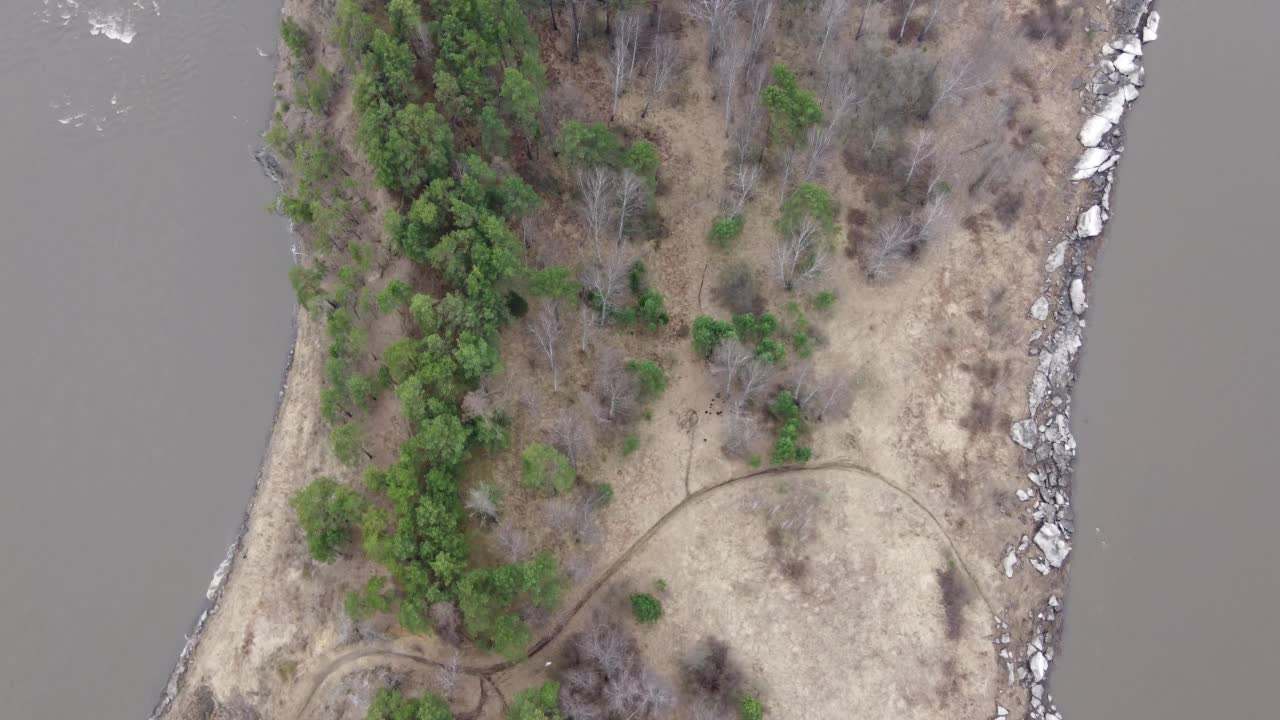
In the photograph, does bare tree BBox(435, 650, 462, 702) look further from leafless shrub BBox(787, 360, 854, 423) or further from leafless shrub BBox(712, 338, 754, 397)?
leafless shrub BBox(787, 360, 854, 423)

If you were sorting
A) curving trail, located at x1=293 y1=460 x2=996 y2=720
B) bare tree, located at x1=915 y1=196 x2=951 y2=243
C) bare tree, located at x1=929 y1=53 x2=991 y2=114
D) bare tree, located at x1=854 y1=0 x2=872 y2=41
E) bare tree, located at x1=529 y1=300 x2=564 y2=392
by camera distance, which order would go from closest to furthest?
curving trail, located at x1=293 y1=460 x2=996 y2=720, bare tree, located at x1=529 y1=300 x2=564 y2=392, bare tree, located at x1=915 y1=196 x2=951 y2=243, bare tree, located at x1=929 y1=53 x2=991 y2=114, bare tree, located at x1=854 y1=0 x2=872 y2=41

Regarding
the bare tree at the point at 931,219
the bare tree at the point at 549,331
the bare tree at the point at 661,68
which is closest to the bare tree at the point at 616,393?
the bare tree at the point at 549,331

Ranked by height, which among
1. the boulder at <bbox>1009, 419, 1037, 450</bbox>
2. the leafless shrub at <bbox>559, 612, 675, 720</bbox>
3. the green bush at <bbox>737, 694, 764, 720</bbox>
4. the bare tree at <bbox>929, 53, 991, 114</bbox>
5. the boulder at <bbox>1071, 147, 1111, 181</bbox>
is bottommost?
the green bush at <bbox>737, 694, 764, 720</bbox>

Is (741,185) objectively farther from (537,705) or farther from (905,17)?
(537,705)

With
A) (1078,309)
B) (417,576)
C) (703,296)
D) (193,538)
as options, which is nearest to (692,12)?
(703,296)

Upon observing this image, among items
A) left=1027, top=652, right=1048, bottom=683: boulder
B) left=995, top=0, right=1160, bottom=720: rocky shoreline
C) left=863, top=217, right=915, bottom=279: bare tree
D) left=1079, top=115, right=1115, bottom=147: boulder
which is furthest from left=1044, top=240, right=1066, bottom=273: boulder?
left=1027, top=652, right=1048, bottom=683: boulder
